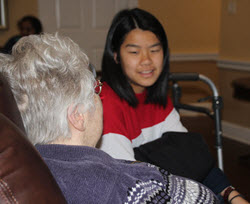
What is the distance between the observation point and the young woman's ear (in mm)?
803

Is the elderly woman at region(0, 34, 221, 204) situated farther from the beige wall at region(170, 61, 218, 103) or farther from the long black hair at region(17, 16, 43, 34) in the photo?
the beige wall at region(170, 61, 218, 103)

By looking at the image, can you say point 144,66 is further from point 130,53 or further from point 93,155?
point 93,155

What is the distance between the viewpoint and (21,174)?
1.76 ft

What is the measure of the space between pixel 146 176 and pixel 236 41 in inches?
126

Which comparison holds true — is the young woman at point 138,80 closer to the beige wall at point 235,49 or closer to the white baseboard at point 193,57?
the beige wall at point 235,49

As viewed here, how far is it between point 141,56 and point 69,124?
75 centimetres

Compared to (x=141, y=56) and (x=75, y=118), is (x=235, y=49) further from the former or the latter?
(x=75, y=118)

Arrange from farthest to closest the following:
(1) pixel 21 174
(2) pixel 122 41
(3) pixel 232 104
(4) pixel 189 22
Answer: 1. (4) pixel 189 22
2. (3) pixel 232 104
3. (2) pixel 122 41
4. (1) pixel 21 174

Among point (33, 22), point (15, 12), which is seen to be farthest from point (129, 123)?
point (15, 12)

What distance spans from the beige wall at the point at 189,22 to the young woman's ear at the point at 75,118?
11.7 ft

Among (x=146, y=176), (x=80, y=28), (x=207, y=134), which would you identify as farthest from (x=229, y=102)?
(x=146, y=176)

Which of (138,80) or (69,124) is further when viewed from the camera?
(138,80)

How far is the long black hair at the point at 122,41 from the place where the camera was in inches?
57.4

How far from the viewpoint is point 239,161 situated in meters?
3.06
